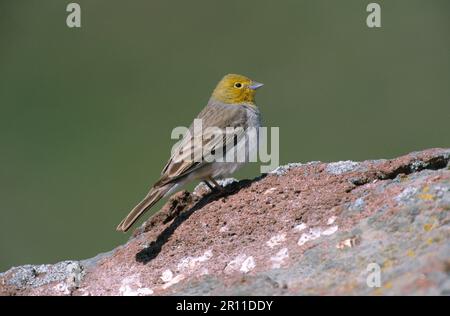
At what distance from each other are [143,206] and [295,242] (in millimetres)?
2073

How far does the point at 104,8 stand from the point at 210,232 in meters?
15.5

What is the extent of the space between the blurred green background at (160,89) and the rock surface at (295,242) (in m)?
6.20

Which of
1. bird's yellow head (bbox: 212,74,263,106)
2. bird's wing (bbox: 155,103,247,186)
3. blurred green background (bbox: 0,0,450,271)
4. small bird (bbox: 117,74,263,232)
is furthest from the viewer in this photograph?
blurred green background (bbox: 0,0,450,271)

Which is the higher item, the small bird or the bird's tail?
the small bird

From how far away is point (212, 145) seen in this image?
7.64 metres

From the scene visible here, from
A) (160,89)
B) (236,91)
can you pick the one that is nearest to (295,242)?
(236,91)

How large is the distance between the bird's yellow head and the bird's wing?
0.28 metres

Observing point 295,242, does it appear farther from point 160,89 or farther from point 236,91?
point 160,89

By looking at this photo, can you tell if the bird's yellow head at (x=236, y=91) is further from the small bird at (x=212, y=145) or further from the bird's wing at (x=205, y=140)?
the bird's wing at (x=205, y=140)

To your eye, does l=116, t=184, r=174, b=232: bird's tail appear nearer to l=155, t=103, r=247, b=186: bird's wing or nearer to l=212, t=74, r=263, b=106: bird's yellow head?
l=155, t=103, r=247, b=186: bird's wing

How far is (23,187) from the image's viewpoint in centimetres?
1501

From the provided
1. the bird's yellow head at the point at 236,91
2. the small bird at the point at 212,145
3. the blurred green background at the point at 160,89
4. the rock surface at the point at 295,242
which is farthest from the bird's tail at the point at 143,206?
the blurred green background at the point at 160,89

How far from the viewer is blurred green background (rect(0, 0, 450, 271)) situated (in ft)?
47.9

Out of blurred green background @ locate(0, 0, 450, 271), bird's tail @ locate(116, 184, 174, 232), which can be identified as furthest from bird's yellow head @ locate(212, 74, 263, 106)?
blurred green background @ locate(0, 0, 450, 271)
